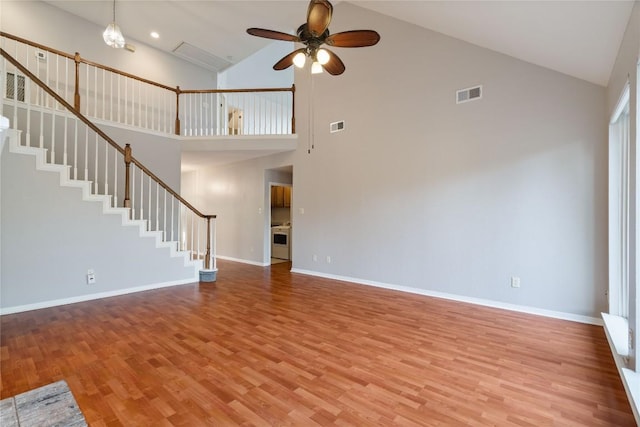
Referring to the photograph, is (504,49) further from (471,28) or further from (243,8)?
(243,8)

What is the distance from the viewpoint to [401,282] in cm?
470

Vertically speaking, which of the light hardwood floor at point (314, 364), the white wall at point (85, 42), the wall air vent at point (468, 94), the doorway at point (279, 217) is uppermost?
the white wall at point (85, 42)

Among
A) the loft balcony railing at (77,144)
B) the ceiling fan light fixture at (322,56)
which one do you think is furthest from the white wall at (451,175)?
the loft balcony railing at (77,144)

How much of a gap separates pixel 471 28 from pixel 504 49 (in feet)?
1.65

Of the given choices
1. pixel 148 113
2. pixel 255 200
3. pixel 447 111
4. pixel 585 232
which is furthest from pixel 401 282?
pixel 148 113

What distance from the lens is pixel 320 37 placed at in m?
2.71

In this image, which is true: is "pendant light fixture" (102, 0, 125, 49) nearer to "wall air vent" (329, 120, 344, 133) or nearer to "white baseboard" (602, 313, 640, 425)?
"wall air vent" (329, 120, 344, 133)

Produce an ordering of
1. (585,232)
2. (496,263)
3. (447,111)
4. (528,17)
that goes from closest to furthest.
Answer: (528,17)
(585,232)
(496,263)
(447,111)

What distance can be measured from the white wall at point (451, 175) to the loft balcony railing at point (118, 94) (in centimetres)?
162

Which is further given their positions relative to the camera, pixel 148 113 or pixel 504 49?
pixel 148 113

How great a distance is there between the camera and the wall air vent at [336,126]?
542 cm

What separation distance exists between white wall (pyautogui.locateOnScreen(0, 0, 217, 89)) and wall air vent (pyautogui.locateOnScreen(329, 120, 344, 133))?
13.7ft

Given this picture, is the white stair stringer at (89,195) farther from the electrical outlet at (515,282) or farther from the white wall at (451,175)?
the electrical outlet at (515,282)

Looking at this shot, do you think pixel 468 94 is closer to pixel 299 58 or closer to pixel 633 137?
pixel 633 137
